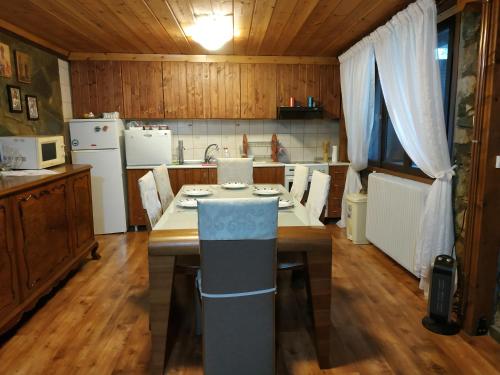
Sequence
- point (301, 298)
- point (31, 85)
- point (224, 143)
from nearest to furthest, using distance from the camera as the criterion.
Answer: point (301, 298), point (31, 85), point (224, 143)

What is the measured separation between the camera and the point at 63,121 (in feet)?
14.3

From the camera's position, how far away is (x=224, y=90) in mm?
4797

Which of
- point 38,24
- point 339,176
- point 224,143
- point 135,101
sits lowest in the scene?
point 339,176

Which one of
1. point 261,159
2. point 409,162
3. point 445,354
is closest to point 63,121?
point 261,159

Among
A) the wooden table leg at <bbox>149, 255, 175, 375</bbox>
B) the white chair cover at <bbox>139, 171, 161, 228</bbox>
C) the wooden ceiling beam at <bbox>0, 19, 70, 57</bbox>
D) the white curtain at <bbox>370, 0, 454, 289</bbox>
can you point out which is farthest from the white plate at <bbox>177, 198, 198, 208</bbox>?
the wooden ceiling beam at <bbox>0, 19, 70, 57</bbox>

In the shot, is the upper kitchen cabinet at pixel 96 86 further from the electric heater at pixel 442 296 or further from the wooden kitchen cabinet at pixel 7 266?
the electric heater at pixel 442 296

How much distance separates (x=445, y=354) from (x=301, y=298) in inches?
40.2

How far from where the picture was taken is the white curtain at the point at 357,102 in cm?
394

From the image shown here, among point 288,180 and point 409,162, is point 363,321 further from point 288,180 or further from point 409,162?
point 288,180

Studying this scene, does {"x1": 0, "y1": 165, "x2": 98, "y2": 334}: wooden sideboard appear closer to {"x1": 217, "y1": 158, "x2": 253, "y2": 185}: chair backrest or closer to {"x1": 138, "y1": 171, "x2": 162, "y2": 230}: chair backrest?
{"x1": 138, "y1": 171, "x2": 162, "y2": 230}: chair backrest

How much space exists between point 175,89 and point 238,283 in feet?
12.1

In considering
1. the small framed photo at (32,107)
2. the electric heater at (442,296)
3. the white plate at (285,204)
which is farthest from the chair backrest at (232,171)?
the electric heater at (442,296)

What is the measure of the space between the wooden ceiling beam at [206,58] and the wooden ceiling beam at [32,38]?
0.80 feet

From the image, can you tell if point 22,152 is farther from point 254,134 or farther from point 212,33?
point 254,134
